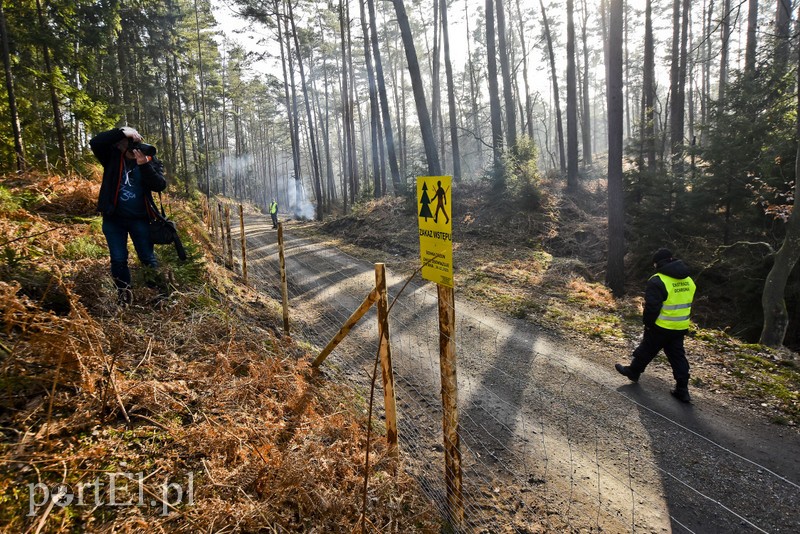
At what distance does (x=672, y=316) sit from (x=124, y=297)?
631 centimetres

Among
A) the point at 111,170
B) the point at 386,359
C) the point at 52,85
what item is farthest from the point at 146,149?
the point at 52,85

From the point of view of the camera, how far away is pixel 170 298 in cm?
451

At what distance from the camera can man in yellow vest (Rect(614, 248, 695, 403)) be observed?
4.81 metres

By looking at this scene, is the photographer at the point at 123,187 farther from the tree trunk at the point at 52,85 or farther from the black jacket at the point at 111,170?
the tree trunk at the point at 52,85

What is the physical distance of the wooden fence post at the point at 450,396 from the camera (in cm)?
273

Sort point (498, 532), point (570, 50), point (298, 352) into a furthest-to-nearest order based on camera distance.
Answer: point (570, 50) → point (298, 352) → point (498, 532)

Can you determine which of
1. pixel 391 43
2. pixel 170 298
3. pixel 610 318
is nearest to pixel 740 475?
pixel 610 318

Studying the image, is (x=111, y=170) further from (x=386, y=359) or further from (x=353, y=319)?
(x=386, y=359)

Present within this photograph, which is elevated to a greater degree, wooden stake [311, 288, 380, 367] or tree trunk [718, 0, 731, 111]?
tree trunk [718, 0, 731, 111]

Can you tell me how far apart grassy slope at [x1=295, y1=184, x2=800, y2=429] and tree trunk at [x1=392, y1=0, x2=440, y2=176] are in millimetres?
2613

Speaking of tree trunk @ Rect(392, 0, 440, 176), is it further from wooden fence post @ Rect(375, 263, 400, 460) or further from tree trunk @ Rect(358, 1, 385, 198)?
wooden fence post @ Rect(375, 263, 400, 460)

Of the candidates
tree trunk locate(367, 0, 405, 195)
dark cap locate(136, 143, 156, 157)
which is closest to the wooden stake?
dark cap locate(136, 143, 156, 157)

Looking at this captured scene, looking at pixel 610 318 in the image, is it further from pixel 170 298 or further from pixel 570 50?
pixel 570 50

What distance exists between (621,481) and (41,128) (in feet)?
47.0
